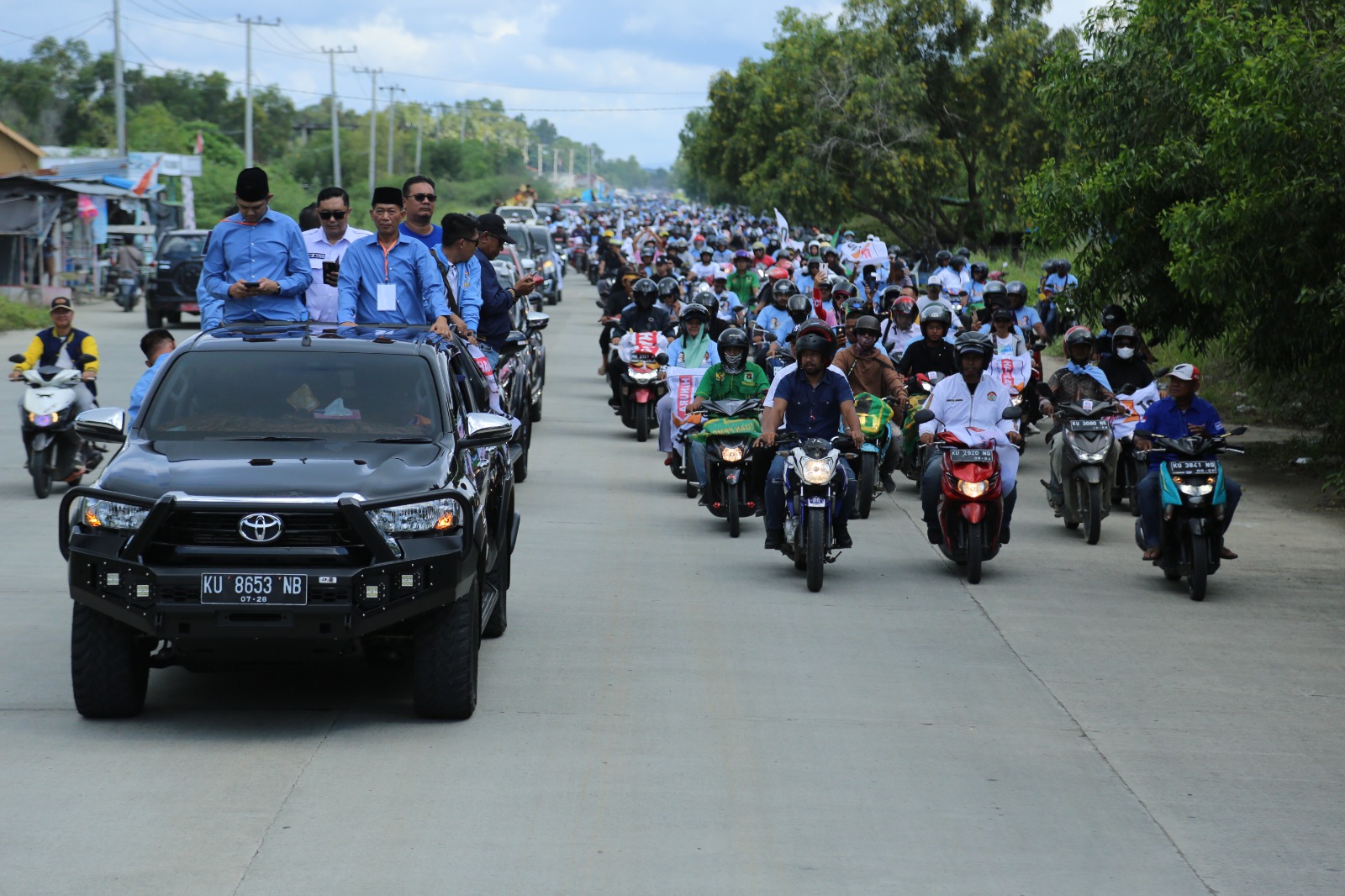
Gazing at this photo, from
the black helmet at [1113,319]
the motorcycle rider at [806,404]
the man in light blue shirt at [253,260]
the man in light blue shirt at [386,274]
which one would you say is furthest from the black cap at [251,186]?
the black helmet at [1113,319]

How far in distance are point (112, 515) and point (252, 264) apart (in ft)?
12.1

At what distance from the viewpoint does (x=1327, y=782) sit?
704 cm

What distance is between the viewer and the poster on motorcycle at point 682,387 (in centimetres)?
1593

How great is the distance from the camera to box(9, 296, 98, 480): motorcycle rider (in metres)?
15.4

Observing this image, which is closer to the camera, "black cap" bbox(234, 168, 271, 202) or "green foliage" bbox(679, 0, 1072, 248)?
"black cap" bbox(234, 168, 271, 202)

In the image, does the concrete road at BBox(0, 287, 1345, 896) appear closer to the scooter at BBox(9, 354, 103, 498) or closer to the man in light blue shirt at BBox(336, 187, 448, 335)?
the man in light blue shirt at BBox(336, 187, 448, 335)

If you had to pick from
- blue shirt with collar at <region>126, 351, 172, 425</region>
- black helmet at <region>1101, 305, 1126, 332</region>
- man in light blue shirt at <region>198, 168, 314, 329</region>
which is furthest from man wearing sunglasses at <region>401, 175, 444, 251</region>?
black helmet at <region>1101, 305, 1126, 332</region>

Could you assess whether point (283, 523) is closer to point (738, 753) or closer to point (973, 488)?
point (738, 753)

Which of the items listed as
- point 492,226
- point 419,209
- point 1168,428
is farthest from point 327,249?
point 1168,428

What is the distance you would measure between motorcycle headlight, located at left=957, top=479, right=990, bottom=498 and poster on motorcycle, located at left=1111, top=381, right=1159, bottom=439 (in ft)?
12.1

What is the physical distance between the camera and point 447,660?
24.0ft

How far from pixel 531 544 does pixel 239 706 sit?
507 centimetres

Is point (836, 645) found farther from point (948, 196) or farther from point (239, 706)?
point (948, 196)

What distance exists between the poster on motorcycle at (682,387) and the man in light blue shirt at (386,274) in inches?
199
